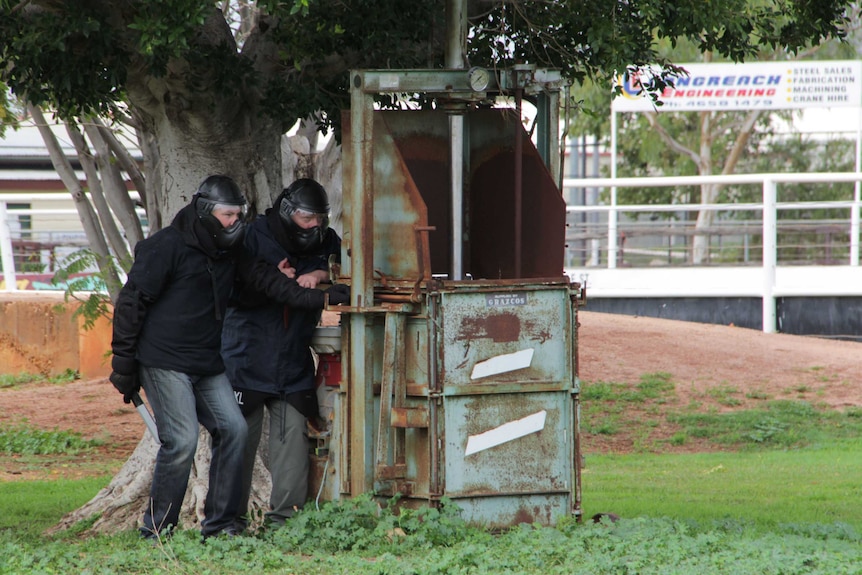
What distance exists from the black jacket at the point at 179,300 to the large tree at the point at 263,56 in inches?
39.7

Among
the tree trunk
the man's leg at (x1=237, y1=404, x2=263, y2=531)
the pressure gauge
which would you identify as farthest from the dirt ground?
the pressure gauge

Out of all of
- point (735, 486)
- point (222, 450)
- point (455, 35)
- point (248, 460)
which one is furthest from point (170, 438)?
point (735, 486)

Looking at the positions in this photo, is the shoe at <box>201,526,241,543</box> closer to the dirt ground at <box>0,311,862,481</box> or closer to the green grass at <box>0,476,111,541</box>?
the green grass at <box>0,476,111,541</box>

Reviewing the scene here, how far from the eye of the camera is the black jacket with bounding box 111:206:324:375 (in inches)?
231

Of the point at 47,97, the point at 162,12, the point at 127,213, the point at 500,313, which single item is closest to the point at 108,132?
the point at 127,213

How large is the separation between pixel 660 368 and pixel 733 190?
2019cm

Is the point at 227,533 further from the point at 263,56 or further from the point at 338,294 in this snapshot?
the point at 263,56

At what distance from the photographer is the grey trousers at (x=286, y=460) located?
6176 mm

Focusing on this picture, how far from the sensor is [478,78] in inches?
232

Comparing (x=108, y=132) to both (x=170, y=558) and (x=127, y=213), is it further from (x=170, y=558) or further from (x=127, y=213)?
(x=170, y=558)

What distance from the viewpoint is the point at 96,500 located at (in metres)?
7.47

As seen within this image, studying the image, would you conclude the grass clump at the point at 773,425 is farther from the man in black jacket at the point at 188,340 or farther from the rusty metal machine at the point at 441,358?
the man in black jacket at the point at 188,340

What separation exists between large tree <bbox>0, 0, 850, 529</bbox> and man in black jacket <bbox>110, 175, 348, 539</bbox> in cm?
97

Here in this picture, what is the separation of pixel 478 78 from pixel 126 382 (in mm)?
2309
